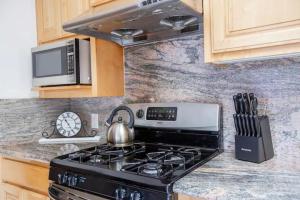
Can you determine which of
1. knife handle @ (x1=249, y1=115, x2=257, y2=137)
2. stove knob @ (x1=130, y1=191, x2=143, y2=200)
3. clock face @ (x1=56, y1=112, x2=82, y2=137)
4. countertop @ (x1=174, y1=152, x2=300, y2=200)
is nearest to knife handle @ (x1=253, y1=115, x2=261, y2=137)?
knife handle @ (x1=249, y1=115, x2=257, y2=137)

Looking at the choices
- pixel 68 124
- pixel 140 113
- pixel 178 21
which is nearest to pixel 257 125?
pixel 178 21

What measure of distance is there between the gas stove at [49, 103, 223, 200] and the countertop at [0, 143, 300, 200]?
0.06m

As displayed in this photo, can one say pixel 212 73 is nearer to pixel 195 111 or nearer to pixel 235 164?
pixel 195 111

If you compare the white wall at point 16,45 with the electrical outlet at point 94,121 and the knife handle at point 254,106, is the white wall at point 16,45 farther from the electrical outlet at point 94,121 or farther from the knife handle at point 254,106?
the knife handle at point 254,106

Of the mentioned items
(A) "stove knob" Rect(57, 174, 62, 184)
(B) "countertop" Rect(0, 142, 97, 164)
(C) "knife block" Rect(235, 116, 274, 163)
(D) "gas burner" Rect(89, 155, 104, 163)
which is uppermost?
(C) "knife block" Rect(235, 116, 274, 163)

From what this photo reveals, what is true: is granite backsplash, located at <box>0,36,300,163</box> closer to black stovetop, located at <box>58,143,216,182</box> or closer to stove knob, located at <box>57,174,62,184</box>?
black stovetop, located at <box>58,143,216,182</box>

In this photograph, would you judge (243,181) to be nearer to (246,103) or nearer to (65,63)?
(246,103)

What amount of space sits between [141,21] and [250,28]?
0.57 meters

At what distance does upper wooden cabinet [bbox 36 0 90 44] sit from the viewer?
1734mm

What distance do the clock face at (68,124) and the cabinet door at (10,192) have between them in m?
0.51

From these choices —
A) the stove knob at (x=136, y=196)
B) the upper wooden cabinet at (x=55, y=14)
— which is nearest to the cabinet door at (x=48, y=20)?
the upper wooden cabinet at (x=55, y=14)

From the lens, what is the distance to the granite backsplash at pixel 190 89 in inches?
53.1

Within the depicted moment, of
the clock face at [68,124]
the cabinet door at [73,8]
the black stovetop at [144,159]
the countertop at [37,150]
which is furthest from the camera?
the clock face at [68,124]

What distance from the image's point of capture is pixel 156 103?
1746 millimetres
